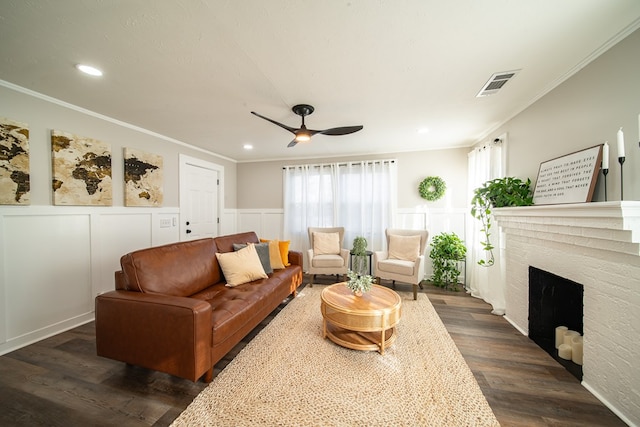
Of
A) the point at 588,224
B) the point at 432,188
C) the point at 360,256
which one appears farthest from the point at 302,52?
the point at 432,188

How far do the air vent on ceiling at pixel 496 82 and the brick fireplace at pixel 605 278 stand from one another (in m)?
1.16

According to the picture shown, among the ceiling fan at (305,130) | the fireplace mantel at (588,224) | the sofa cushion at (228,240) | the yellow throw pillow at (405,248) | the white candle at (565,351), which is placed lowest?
the white candle at (565,351)

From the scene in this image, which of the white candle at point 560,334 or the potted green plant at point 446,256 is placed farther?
the potted green plant at point 446,256

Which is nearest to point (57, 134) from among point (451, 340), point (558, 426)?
point (451, 340)

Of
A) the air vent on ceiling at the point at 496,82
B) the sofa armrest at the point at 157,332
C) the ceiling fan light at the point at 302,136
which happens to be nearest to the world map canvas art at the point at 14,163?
the sofa armrest at the point at 157,332

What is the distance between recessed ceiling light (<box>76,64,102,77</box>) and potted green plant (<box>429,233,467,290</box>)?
4509 mm

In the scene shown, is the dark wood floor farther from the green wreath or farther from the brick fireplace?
the green wreath

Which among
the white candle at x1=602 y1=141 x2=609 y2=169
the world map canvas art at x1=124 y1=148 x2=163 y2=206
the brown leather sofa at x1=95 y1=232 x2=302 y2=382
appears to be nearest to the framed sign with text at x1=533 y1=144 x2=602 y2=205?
the white candle at x1=602 y1=141 x2=609 y2=169

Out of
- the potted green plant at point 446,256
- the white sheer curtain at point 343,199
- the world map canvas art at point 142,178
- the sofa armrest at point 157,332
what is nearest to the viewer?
the sofa armrest at point 157,332

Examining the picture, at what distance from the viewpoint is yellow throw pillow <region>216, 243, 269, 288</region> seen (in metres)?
2.56

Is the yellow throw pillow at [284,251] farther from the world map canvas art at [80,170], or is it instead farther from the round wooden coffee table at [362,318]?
the world map canvas art at [80,170]

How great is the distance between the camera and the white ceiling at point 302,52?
1298mm

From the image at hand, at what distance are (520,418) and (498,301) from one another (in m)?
1.70

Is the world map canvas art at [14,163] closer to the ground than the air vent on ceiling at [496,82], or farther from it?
closer to the ground
